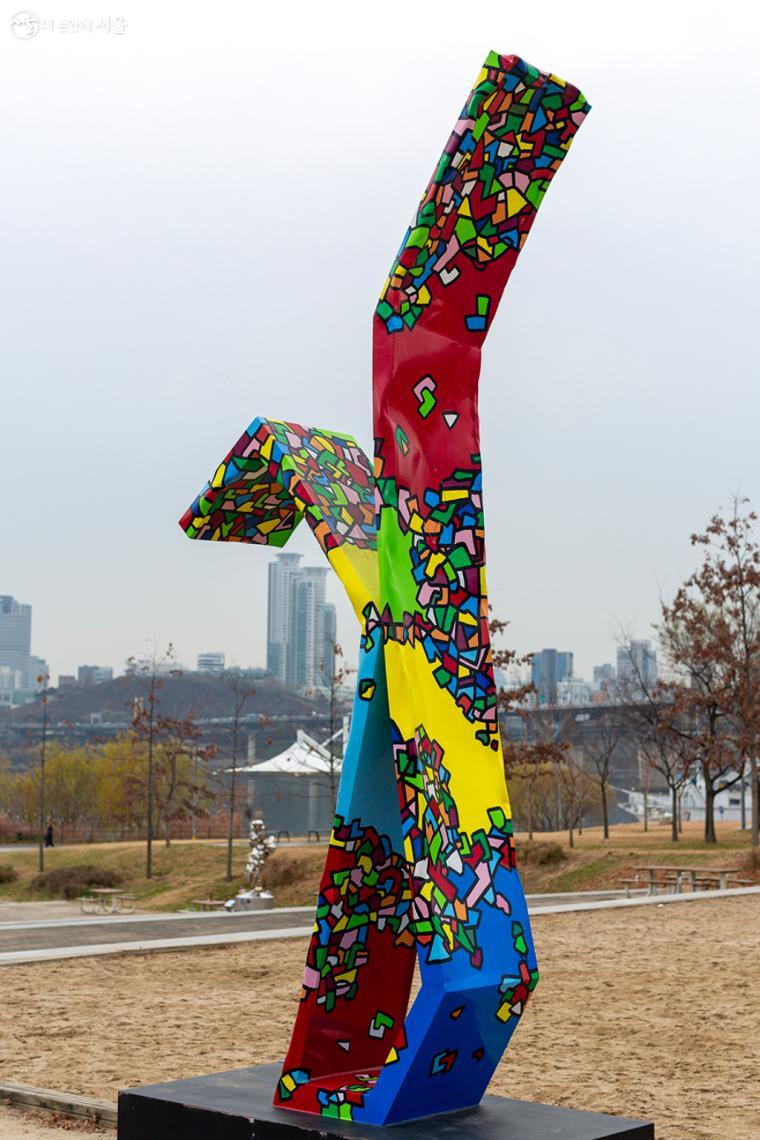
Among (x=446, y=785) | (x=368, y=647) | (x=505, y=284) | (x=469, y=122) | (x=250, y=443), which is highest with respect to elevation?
(x=469, y=122)

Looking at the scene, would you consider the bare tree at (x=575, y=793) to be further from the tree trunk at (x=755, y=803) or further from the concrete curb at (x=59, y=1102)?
the concrete curb at (x=59, y=1102)

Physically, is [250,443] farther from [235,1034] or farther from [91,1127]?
[235,1034]

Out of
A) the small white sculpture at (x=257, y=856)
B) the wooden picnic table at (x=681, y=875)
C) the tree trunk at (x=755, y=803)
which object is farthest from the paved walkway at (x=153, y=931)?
the small white sculpture at (x=257, y=856)

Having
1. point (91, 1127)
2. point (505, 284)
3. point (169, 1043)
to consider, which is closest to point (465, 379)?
point (505, 284)

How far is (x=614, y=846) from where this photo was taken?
28.2m

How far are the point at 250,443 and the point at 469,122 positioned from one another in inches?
71.1

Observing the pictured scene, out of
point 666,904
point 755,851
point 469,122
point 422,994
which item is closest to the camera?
point 422,994

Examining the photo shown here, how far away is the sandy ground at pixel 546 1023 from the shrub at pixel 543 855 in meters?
11.8

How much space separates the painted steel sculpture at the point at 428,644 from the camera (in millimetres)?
5645

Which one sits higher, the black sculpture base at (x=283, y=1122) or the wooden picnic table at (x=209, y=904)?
the black sculpture base at (x=283, y=1122)

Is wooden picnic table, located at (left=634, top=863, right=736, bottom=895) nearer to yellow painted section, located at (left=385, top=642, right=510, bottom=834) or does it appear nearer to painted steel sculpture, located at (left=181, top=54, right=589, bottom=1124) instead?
painted steel sculpture, located at (left=181, top=54, right=589, bottom=1124)

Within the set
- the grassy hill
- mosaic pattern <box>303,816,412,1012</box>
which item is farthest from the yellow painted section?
the grassy hill

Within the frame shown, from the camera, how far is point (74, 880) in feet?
93.8

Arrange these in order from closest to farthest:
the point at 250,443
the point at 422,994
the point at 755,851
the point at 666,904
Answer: the point at 422,994 < the point at 250,443 < the point at 666,904 < the point at 755,851
